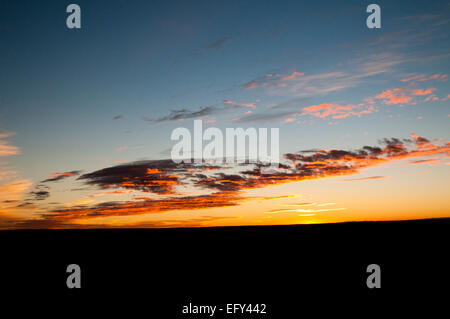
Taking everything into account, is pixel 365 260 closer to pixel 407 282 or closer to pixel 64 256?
pixel 407 282

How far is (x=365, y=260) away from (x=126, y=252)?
16.6m

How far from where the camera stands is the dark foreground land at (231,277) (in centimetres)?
1549

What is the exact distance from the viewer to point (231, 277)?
1914 centimetres

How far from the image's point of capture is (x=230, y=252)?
83.8 feet

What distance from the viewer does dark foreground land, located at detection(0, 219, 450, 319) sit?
1549 cm
